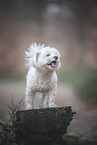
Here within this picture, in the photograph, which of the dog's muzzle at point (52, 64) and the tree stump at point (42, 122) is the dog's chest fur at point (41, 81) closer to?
the dog's muzzle at point (52, 64)

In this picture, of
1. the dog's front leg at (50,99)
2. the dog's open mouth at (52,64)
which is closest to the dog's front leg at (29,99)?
the dog's front leg at (50,99)

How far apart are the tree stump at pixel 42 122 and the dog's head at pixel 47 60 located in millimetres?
650

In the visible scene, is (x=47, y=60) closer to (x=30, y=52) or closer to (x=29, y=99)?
(x=30, y=52)

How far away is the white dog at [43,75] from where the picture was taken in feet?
8.43

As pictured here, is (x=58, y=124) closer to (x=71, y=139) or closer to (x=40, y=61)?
(x=40, y=61)

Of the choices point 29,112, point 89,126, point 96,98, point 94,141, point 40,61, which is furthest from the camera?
point 96,98

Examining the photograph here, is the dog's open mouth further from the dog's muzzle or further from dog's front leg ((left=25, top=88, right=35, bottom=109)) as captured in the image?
dog's front leg ((left=25, top=88, right=35, bottom=109))

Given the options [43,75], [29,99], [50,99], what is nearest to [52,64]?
[43,75]

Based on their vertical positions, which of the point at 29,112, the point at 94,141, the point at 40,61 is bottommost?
the point at 94,141

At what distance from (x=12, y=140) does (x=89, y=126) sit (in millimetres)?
4269

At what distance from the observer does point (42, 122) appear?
A: 2469 mm

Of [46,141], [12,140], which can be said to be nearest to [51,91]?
[46,141]

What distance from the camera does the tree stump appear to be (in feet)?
8.00

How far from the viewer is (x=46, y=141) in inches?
101
